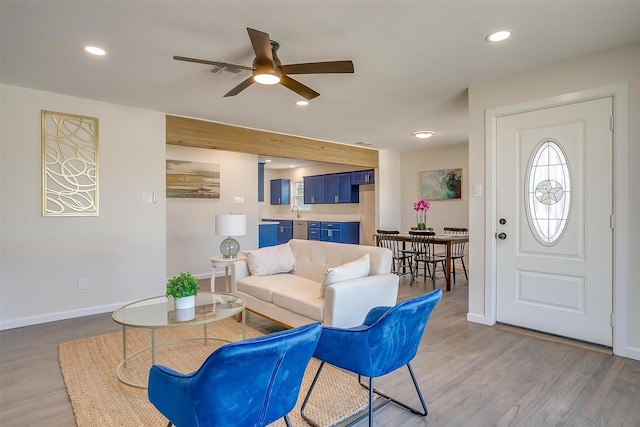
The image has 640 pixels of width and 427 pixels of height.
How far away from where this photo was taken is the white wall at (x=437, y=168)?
6.91m

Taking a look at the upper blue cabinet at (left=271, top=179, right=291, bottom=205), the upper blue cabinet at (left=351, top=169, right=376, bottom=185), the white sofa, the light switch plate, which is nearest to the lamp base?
the white sofa

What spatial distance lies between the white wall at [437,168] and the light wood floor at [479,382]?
12.6ft

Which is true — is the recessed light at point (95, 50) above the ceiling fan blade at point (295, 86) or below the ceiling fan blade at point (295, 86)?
above

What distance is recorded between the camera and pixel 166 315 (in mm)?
2551

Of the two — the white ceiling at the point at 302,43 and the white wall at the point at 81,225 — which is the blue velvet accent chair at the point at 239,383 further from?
the white wall at the point at 81,225

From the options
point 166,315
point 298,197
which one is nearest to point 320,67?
point 166,315

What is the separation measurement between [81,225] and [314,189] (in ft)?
20.0

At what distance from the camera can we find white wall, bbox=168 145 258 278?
19.3 ft

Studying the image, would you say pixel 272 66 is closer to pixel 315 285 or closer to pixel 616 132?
pixel 315 285

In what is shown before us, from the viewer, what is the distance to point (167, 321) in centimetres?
241

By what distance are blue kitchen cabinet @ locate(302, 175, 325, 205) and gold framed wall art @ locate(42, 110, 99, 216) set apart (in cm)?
584

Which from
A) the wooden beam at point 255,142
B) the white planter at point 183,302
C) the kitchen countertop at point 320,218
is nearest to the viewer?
the white planter at point 183,302

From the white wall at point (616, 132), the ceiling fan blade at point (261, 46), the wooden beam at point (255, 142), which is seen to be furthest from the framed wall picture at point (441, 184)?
the ceiling fan blade at point (261, 46)

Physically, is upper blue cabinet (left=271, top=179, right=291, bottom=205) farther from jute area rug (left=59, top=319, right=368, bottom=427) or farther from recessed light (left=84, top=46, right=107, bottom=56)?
recessed light (left=84, top=46, right=107, bottom=56)
